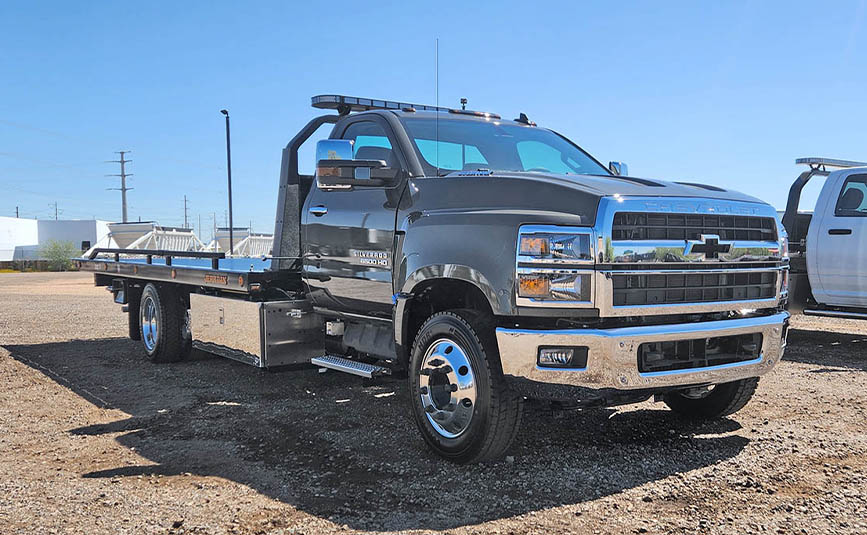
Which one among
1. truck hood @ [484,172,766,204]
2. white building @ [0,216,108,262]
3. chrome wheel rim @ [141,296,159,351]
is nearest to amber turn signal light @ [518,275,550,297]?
truck hood @ [484,172,766,204]

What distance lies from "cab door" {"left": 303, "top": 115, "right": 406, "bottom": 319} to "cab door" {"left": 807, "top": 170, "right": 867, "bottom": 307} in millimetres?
6205

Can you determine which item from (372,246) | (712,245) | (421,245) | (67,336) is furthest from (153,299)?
(712,245)

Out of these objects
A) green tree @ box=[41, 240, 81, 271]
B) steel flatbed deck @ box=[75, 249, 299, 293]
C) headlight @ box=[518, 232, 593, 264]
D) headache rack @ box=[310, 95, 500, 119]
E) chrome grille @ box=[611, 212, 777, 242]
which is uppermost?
headache rack @ box=[310, 95, 500, 119]

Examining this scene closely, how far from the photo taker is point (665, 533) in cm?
356

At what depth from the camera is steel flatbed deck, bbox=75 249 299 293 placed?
6.66m

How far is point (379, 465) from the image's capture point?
15.3 feet

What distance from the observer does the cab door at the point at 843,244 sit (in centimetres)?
914

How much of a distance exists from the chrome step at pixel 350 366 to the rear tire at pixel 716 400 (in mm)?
1970

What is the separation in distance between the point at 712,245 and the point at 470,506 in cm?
195

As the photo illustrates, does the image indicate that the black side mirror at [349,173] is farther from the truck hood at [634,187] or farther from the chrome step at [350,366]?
the chrome step at [350,366]

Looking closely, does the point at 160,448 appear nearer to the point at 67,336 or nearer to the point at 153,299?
the point at 153,299

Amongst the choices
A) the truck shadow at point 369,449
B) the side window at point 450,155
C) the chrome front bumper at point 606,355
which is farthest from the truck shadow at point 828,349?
the side window at point 450,155

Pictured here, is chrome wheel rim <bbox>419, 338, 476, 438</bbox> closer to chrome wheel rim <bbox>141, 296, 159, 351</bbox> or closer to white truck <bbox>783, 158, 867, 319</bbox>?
chrome wheel rim <bbox>141, 296, 159, 351</bbox>

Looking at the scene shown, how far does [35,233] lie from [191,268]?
85869 mm
